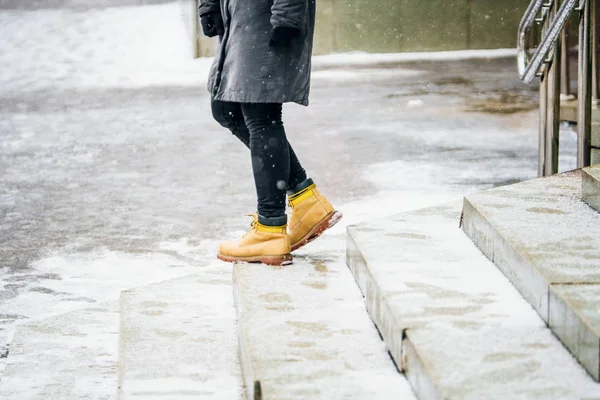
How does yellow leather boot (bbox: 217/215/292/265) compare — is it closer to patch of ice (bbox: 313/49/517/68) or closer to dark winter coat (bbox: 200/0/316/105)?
dark winter coat (bbox: 200/0/316/105)

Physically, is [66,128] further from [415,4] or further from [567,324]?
[415,4]

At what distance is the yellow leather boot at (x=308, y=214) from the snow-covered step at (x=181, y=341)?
40cm

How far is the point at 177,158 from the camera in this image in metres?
8.88

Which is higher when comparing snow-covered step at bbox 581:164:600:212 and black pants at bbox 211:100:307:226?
black pants at bbox 211:100:307:226

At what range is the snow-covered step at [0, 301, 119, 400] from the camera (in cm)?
375

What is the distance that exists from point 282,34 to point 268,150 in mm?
458

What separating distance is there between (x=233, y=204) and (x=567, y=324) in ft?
14.3

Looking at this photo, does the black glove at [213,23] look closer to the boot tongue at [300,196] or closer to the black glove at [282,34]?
the black glove at [282,34]

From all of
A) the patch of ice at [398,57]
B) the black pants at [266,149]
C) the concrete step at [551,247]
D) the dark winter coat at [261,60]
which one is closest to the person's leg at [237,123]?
the black pants at [266,149]

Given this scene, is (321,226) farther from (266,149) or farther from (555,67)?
(555,67)

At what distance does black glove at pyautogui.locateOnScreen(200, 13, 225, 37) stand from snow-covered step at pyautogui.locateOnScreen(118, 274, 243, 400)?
108cm

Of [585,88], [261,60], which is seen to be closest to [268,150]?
[261,60]

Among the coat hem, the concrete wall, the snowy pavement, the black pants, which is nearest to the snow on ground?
the snowy pavement


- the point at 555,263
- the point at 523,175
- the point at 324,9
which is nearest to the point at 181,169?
the point at 523,175
